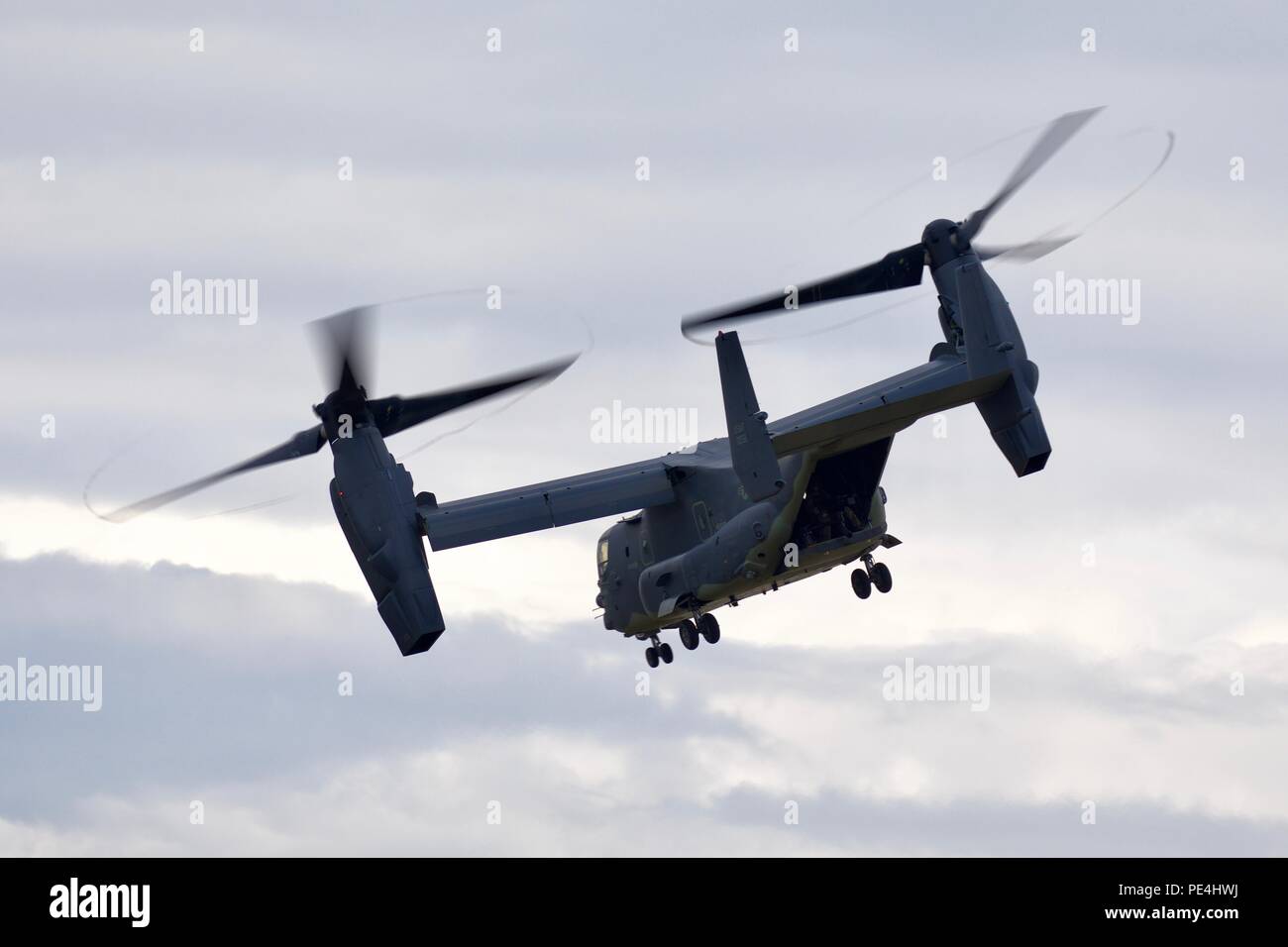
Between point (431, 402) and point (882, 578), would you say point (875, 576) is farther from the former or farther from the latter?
point (431, 402)

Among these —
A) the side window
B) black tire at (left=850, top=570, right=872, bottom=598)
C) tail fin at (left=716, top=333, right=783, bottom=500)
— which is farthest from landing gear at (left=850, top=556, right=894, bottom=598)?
tail fin at (left=716, top=333, right=783, bottom=500)

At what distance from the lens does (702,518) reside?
69250mm

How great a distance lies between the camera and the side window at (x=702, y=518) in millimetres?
69000

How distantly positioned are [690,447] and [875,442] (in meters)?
8.33

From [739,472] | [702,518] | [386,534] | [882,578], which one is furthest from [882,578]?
[386,534]

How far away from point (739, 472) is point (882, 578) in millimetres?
9474

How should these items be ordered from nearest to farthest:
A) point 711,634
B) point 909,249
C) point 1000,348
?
point 1000,348 → point 909,249 → point 711,634

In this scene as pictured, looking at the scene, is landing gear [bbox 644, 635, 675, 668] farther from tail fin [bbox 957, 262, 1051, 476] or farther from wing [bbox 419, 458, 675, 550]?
tail fin [bbox 957, 262, 1051, 476]

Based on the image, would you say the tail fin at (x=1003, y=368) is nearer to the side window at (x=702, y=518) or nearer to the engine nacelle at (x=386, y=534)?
the side window at (x=702, y=518)

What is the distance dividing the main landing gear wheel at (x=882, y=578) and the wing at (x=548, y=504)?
21.4 ft

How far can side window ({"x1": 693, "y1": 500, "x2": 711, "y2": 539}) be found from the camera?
Answer: 6900 centimetres

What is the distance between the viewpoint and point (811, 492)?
6525 centimetres
